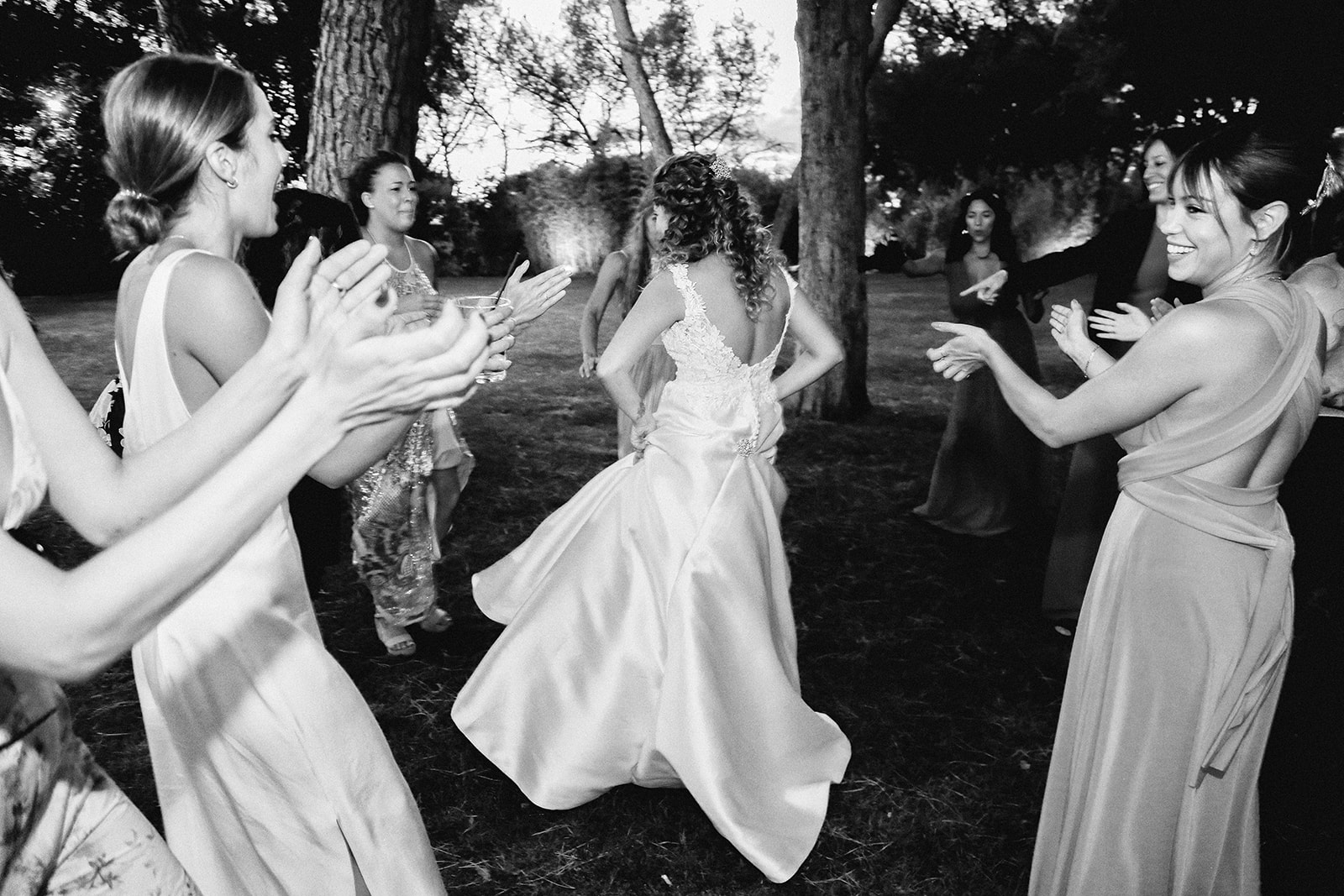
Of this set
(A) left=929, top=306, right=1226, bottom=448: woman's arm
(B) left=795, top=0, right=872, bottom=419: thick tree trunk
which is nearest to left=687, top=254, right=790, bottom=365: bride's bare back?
(A) left=929, top=306, right=1226, bottom=448: woman's arm

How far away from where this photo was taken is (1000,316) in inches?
227

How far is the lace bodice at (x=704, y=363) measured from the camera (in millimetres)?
3266

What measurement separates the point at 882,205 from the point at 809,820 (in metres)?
24.1

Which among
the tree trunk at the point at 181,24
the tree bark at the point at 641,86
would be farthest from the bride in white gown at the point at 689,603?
the tree bark at the point at 641,86

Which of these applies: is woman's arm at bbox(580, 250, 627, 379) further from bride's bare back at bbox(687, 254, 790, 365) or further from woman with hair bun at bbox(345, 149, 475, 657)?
bride's bare back at bbox(687, 254, 790, 365)

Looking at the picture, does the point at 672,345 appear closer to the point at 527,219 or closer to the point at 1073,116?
the point at 1073,116

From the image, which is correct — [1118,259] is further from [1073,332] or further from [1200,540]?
[1200,540]

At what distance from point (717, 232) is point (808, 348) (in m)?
0.59

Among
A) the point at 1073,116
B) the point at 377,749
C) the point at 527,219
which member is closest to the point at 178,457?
the point at 377,749

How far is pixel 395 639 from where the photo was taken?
4.29 meters

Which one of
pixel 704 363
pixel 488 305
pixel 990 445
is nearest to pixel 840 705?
pixel 704 363

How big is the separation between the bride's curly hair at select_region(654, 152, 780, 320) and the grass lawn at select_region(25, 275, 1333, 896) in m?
1.75

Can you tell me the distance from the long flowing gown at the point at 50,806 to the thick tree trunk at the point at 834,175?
309 inches

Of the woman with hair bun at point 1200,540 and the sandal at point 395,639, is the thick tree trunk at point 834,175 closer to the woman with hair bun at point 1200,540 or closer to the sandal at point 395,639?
the sandal at point 395,639
